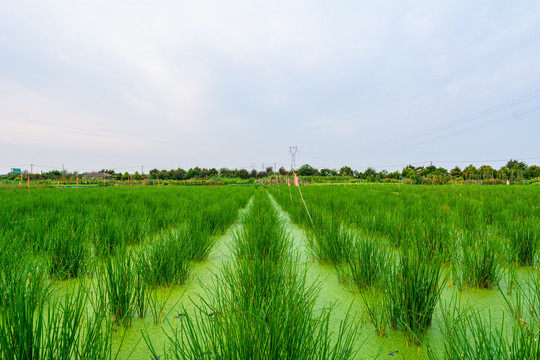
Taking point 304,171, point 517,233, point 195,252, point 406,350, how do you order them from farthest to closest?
point 304,171, point 195,252, point 517,233, point 406,350

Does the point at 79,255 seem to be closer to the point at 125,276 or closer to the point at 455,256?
the point at 125,276

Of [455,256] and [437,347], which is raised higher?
[455,256]

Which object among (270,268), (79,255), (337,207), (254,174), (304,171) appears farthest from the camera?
(254,174)

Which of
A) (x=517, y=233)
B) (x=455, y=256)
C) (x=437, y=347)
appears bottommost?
(x=437, y=347)

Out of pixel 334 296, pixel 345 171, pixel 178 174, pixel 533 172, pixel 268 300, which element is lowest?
pixel 334 296

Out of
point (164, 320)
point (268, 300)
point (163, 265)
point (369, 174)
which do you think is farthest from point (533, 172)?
point (164, 320)

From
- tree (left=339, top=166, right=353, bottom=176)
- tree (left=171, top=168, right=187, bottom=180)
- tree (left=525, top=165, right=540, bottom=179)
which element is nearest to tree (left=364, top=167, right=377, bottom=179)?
tree (left=339, top=166, right=353, bottom=176)

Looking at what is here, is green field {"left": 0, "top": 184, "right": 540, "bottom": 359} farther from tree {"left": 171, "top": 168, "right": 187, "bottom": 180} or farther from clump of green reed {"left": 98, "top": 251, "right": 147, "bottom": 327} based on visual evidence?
tree {"left": 171, "top": 168, "right": 187, "bottom": 180}

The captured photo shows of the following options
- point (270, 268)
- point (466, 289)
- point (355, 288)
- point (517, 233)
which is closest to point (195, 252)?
point (270, 268)

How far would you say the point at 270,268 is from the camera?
1.49 meters

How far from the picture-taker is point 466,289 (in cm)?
165

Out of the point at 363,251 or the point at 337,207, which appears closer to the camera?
the point at 363,251

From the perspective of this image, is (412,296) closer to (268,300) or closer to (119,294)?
(268,300)

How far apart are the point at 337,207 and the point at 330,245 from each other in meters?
3.05
